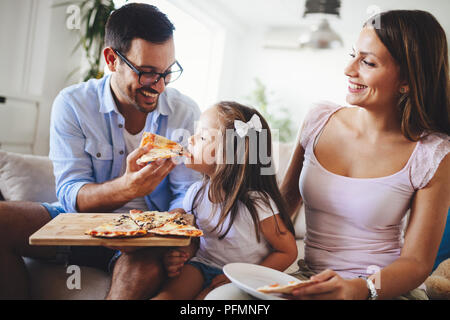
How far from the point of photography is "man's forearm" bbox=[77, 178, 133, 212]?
1.44 m

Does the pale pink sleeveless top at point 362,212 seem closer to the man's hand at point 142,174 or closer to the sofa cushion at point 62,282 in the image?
the man's hand at point 142,174

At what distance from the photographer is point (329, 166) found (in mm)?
1486

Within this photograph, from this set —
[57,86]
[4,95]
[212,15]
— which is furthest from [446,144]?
[212,15]

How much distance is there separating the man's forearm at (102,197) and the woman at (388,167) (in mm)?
695

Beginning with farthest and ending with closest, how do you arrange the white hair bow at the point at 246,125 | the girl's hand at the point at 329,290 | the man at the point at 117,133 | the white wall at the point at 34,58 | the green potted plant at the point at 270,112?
the green potted plant at the point at 270,112 < the white wall at the point at 34,58 < the white hair bow at the point at 246,125 < the man at the point at 117,133 < the girl's hand at the point at 329,290

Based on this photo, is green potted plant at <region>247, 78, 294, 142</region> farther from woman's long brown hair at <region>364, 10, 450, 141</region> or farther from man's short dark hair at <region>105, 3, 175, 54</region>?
woman's long brown hair at <region>364, 10, 450, 141</region>

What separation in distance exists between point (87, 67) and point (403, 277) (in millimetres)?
3153

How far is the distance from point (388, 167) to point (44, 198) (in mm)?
1694

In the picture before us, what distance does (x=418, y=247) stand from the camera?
1.26 meters

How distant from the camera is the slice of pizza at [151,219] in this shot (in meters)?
1.20

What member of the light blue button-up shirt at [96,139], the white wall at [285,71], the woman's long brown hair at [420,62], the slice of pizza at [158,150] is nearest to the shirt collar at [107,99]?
the light blue button-up shirt at [96,139]

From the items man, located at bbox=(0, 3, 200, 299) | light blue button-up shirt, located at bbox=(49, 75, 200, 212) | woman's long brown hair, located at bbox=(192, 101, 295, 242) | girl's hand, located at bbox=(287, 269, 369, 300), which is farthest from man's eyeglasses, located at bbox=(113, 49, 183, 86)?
girl's hand, located at bbox=(287, 269, 369, 300)

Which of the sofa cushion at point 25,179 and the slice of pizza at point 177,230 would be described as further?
the sofa cushion at point 25,179
